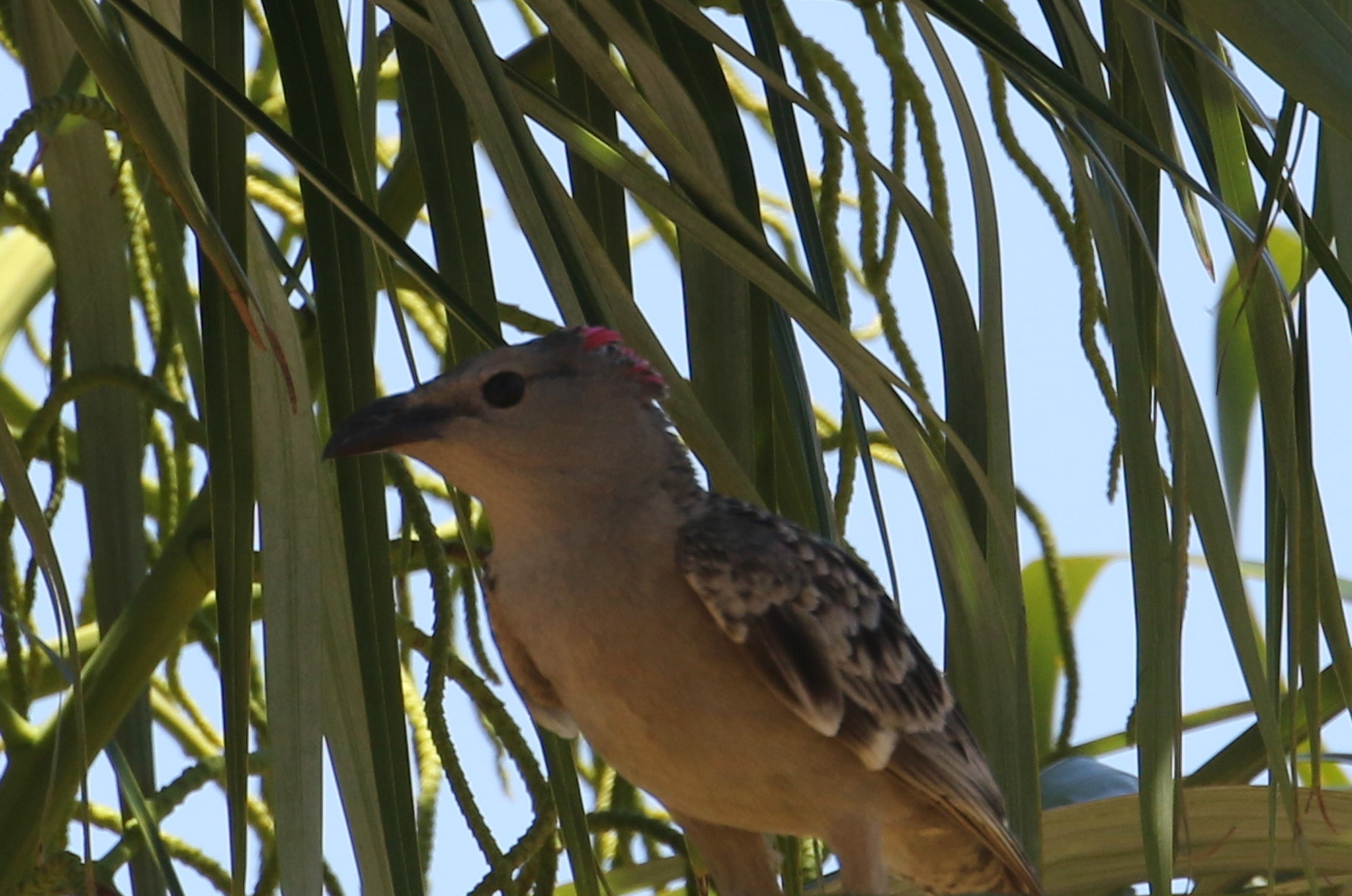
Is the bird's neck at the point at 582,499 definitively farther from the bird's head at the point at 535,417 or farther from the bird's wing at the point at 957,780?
the bird's wing at the point at 957,780

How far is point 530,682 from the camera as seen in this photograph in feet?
3.92

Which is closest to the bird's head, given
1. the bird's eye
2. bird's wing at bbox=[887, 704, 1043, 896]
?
the bird's eye

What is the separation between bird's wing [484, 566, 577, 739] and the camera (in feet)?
3.90

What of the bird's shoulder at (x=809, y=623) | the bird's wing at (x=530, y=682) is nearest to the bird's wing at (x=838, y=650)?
the bird's shoulder at (x=809, y=623)

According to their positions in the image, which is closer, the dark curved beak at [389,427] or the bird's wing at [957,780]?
the dark curved beak at [389,427]

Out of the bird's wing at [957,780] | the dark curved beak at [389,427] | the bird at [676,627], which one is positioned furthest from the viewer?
the bird's wing at [957,780]

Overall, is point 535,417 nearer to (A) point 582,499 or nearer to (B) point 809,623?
(A) point 582,499

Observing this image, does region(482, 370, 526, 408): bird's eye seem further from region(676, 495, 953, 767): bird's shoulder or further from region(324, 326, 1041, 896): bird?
region(676, 495, 953, 767): bird's shoulder

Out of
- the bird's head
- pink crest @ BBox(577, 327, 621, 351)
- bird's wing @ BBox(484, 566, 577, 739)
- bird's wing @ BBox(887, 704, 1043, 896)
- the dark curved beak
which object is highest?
pink crest @ BBox(577, 327, 621, 351)

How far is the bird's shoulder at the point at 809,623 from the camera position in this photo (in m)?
1.15

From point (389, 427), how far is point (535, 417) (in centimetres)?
17

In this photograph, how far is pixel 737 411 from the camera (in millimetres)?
1139

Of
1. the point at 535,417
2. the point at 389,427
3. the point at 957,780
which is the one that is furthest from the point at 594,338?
the point at 957,780

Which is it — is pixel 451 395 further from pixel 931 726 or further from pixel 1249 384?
pixel 1249 384
